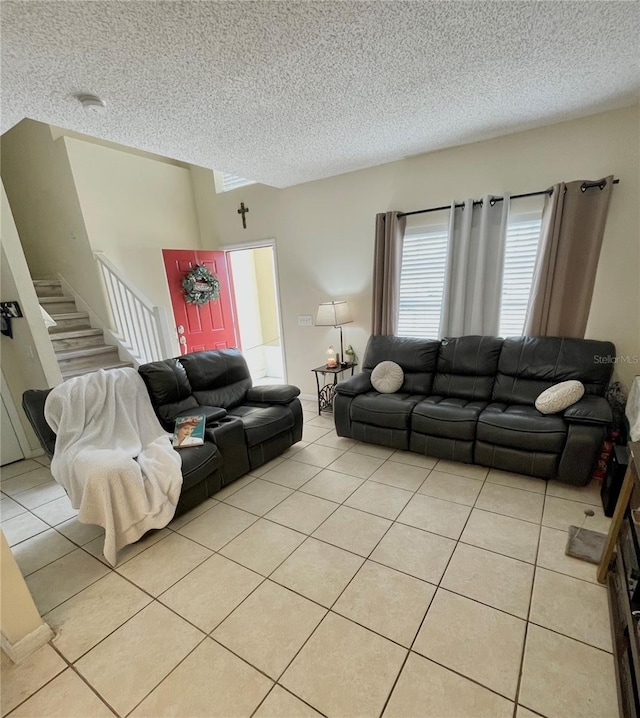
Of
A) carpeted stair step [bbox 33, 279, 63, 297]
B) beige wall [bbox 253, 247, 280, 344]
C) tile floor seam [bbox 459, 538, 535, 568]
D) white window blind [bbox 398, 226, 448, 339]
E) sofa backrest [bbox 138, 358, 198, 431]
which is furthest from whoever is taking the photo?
beige wall [bbox 253, 247, 280, 344]

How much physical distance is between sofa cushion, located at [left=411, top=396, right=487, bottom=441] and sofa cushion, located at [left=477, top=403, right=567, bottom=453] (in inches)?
2.9

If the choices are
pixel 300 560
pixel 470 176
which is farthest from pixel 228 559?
pixel 470 176

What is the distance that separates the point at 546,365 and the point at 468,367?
0.60 meters

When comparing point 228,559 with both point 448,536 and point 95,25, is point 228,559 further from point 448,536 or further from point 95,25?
point 95,25

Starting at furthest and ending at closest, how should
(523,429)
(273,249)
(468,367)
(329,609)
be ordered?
(273,249)
(468,367)
(523,429)
(329,609)

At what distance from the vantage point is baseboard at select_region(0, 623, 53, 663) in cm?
139

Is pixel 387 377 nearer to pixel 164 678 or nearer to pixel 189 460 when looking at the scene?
pixel 189 460

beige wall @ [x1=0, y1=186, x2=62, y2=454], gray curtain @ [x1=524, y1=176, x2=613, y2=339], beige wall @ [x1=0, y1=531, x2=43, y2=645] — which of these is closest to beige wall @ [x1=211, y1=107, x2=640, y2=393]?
gray curtain @ [x1=524, y1=176, x2=613, y2=339]

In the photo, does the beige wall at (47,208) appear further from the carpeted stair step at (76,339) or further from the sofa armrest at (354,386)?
the sofa armrest at (354,386)

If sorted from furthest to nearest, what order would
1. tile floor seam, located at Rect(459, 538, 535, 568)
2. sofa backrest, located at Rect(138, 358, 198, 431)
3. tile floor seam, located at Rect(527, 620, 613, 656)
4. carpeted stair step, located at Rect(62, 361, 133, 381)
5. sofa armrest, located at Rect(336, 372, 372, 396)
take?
1. carpeted stair step, located at Rect(62, 361, 133, 381)
2. sofa armrest, located at Rect(336, 372, 372, 396)
3. sofa backrest, located at Rect(138, 358, 198, 431)
4. tile floor seam, located at Rect(459, 538, 535, 568)
5. tile floor seam, located at Rect(527, 620, 613, 656)

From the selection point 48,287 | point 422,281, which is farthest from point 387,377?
point 48,287

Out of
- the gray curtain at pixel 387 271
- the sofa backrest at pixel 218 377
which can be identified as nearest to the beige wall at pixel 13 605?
the sofa backrest at pixel 218 377

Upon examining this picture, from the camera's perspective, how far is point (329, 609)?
1.56 m

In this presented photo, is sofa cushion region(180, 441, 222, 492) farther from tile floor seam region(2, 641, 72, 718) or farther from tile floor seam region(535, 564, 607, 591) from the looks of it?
tile floor seam region(535, 564, 607, 591)
